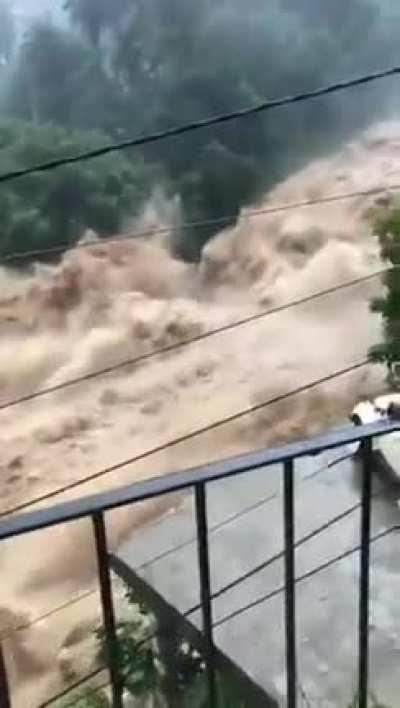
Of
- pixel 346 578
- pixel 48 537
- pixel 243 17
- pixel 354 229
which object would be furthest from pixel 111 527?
pixel 243 17

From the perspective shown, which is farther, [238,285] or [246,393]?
[238,285]

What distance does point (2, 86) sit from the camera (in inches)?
296

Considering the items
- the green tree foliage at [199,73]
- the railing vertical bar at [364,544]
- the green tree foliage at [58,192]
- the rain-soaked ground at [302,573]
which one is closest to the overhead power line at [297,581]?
the rain-soaked ground at [302,573]

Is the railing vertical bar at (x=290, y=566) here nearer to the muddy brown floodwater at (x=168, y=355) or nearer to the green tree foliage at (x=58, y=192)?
the muddy brown floodwater at (x=168, y=355)

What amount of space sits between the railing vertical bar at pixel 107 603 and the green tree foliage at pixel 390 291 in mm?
2734

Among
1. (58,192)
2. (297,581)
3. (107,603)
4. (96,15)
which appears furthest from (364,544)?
(96,15)

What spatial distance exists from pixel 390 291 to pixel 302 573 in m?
1.97

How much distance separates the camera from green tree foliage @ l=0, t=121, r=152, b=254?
6.75 meters

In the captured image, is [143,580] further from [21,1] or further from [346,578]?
[21,1]

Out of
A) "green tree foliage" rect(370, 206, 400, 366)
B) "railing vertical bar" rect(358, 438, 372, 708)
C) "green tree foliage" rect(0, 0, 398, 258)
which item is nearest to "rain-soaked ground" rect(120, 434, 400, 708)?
"railing vertical bar" rect(358, 438, 372, 708)

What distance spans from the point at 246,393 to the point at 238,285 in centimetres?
120

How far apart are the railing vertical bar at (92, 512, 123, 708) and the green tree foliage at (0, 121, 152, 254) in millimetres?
5911

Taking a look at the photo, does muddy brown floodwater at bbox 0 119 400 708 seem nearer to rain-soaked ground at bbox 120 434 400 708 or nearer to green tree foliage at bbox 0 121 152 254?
green tree foliage at bbox 0 121 152 254

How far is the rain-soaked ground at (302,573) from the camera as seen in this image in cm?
173
